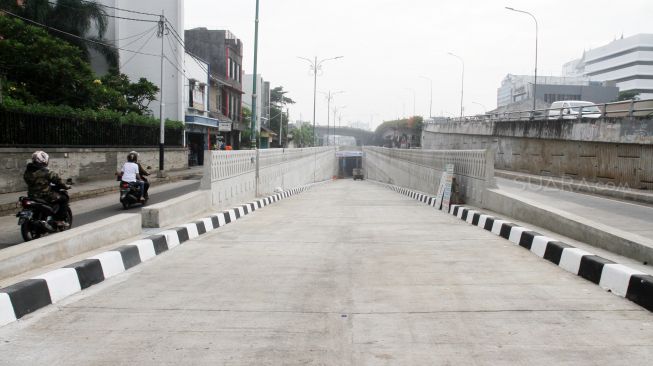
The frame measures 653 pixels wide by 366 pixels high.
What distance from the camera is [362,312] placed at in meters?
4.29

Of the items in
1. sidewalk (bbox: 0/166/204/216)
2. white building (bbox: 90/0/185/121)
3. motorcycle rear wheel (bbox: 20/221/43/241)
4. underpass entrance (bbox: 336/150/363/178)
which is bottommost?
underpass entrance (bbox: 336/150/363/178)

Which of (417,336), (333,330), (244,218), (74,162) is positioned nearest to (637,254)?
(417,336)

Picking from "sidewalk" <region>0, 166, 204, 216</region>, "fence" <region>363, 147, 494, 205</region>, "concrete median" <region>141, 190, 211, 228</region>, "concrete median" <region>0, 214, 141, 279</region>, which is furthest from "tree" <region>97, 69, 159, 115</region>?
"concrete median" <region>0, 214, 141, 279</region>

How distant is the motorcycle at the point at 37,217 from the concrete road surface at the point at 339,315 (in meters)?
3.51

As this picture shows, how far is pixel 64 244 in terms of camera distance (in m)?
5.75

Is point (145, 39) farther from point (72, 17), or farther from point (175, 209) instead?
point (175, 209)

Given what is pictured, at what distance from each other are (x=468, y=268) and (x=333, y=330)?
2.53m

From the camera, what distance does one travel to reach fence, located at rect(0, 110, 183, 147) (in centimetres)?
1672

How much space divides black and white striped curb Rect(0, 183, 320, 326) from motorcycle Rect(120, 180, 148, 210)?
21.8 ft

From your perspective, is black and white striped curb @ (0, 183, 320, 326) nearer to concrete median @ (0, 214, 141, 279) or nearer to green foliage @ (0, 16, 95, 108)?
concrete median @ (0, 214, 141, 279)

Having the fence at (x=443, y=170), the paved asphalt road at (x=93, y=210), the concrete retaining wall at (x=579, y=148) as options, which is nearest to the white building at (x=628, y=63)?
the concrete retaining wall at (x=579, y=148)

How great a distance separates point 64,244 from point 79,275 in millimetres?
862

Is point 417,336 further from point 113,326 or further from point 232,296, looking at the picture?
point 113,326

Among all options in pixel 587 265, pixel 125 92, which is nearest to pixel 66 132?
pixel 125 92
